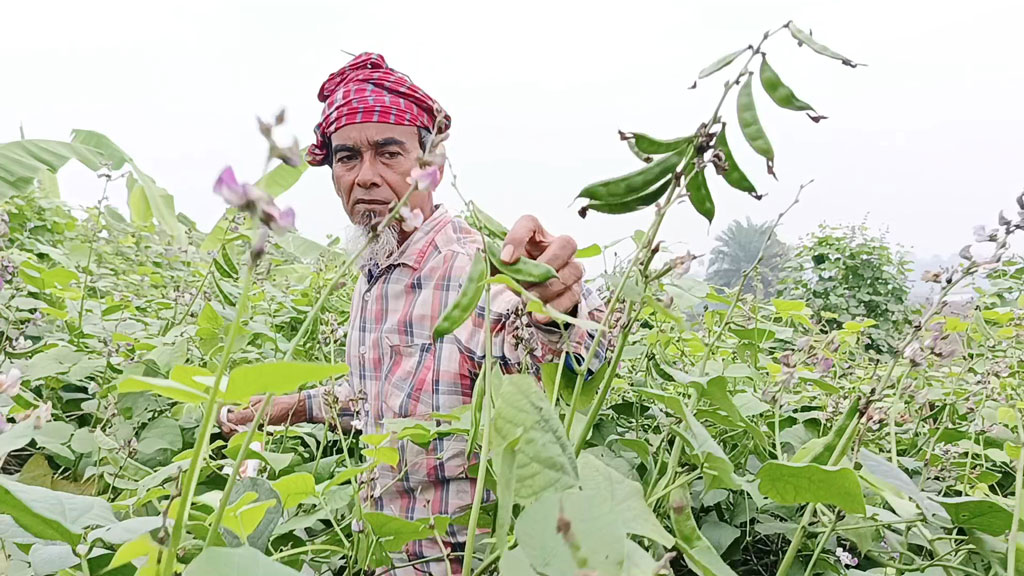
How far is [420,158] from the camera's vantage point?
427 mm

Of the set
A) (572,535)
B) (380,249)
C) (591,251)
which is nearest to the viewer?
(572,535)

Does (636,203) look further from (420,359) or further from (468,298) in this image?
(420,359)

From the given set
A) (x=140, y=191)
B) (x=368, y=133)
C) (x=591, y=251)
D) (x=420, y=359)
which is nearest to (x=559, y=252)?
(x=591, y=251)

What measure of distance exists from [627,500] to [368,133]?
1154 mm

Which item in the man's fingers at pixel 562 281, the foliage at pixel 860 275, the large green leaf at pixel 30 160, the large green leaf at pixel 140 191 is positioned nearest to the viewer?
the man's fingers at pixel 562 281

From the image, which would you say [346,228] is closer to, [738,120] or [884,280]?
[738,120]

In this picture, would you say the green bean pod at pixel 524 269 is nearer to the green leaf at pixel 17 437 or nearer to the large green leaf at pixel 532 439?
the large green leaf at pixel 532 439

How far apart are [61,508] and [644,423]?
2.50ft

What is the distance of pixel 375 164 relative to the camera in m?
1.38

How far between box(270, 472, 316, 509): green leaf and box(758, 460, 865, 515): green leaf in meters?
0.32

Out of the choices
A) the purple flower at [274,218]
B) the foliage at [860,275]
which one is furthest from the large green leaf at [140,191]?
the foliage at [860,275]

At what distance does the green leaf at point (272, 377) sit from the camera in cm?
27

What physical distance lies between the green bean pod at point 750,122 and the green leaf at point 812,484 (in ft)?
0.61

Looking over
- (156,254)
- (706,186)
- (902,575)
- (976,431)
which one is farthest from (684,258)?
(156,254)
